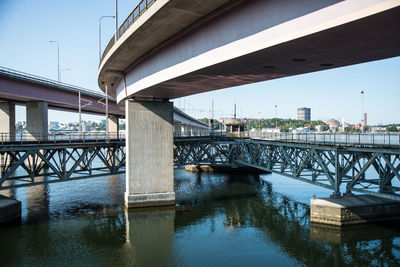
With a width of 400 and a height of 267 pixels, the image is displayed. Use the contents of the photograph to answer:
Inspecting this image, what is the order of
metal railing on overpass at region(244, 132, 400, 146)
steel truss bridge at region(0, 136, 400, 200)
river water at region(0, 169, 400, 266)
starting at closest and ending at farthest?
river water at region(0, 169, 400, 266)
steel truss bridge at region(0, 136, 400, 200)
metal railing on overpass at region(244, 132, 400, 146)

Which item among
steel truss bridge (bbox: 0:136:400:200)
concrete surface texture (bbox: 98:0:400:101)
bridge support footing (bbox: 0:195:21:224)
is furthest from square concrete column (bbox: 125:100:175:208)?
bridge support footing (bbox: 0:195:21:224)

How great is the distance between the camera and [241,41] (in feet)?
44.0

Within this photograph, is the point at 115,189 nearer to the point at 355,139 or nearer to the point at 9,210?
the point at 9,210

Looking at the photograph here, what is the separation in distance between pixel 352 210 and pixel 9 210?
26.1m

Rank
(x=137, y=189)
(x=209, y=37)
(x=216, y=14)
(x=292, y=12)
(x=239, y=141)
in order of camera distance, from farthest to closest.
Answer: (x=239, y=141)
(x=137, y=189)
(x=209, y=37)
(x=216, y=14)
(x=292, y=12)

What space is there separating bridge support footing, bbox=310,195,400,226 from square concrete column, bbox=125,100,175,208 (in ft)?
43.5

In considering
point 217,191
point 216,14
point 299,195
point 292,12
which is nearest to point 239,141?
point 217,191

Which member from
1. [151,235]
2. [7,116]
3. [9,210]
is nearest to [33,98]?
[7,116]

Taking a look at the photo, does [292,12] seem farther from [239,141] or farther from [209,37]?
[239,141]

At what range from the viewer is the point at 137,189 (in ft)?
92.5

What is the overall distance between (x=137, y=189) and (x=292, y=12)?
853 inches

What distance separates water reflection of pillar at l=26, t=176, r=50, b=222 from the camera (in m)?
25.8

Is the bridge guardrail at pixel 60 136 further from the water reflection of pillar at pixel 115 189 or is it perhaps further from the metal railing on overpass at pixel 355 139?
the metal railing on overpass at pixel 355 139

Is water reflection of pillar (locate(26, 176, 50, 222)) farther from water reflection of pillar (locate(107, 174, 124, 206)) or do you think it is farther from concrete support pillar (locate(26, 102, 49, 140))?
concrete support pillar (locate(26, 102, 49, 140))
